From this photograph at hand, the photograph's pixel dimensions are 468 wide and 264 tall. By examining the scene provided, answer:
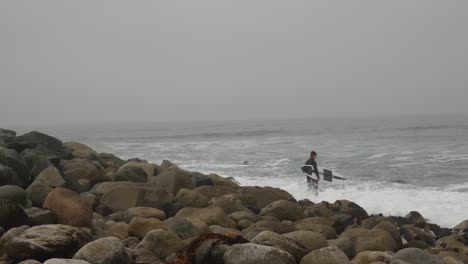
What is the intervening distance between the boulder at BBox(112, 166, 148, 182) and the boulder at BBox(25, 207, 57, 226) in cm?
437

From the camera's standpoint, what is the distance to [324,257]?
483cm

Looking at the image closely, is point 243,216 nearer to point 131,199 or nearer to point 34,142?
point 131,199

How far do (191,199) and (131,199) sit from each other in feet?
3.73

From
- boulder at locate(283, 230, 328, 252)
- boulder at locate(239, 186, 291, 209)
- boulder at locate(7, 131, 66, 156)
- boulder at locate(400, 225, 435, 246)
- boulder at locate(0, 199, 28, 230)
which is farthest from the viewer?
boulder at locate(7, 131, 66, 156)

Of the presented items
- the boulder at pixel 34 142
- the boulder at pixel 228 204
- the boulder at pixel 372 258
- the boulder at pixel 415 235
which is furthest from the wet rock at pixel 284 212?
the boulder at pixel 34 142

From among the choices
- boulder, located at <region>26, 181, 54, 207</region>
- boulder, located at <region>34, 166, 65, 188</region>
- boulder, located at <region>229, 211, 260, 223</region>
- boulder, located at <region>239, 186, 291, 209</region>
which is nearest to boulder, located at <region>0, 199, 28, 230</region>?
boulder, located at <region>26, 181, 54, 207</region>

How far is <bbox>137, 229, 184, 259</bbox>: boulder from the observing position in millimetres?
5062

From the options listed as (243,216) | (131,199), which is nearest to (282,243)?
(243,216)

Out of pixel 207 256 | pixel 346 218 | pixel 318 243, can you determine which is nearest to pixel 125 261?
pixel 207 256

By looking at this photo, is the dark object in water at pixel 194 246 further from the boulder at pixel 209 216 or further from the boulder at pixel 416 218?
the boulder at pixel 416 218

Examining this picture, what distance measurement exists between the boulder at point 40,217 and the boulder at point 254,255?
2.20 meters

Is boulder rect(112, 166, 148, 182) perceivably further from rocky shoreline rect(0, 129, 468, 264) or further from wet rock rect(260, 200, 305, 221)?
wet rock rect(260, 200, 305, 221)

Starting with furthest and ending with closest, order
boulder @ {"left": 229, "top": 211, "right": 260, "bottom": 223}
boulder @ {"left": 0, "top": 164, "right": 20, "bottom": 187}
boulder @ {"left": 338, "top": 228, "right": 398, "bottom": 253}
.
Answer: boulder @ {"left": 0, "top": 164, "right": 20, "bottom": 187}, boulder @ {"left": 229, "top": 211, "right": 260, "bottom": 223}, boulder @ {"left": 338, "top": 228, "right": 398, "bottom": 253}

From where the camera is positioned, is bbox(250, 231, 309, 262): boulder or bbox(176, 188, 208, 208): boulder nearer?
bbox(250, 231, 309, 262): boulder
